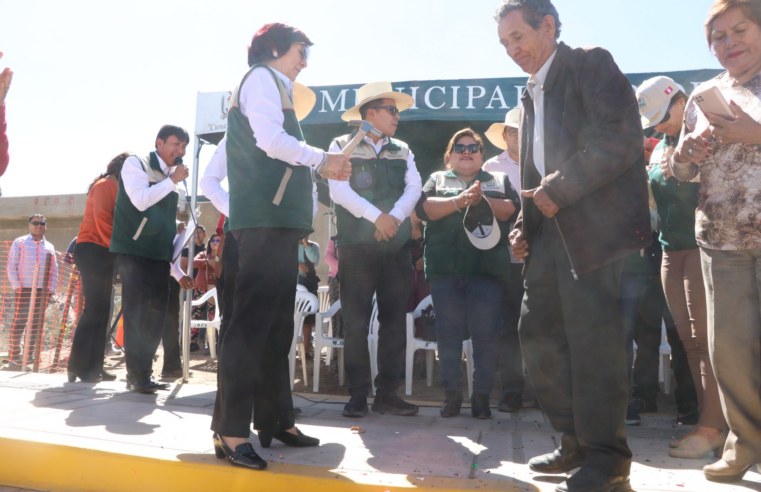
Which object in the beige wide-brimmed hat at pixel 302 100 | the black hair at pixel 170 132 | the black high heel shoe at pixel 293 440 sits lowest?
the black high heel shoe at pixel 293 440

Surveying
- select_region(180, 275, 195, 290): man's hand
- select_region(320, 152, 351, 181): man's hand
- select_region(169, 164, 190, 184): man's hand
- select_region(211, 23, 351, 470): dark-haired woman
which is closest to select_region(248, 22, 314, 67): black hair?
select_region(211, 23, 351, 470): dark-haired woman

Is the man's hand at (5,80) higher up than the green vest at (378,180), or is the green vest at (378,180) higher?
the man's hand at (5,80)

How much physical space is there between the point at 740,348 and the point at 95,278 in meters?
4.40

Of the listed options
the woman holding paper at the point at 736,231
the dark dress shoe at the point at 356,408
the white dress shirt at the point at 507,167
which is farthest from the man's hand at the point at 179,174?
the woman holding paper at the point at 736,231

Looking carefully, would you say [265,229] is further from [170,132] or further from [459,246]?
[170,132]

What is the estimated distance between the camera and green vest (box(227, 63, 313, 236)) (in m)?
2.54

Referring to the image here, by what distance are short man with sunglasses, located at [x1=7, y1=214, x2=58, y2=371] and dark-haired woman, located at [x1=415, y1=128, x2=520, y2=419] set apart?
4.42 metres

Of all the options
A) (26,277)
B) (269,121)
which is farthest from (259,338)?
(26,277)

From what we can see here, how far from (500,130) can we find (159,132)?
9.48 ft

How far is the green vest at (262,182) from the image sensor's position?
2.54 meters

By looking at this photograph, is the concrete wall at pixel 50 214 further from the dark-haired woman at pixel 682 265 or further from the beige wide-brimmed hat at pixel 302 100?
the dark-haired woman at pixel 682 265

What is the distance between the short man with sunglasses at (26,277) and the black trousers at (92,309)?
1.76 metres

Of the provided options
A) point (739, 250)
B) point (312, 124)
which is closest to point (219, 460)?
point (739, 250)

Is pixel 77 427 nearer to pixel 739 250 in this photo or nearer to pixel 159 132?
pixel 159 132
